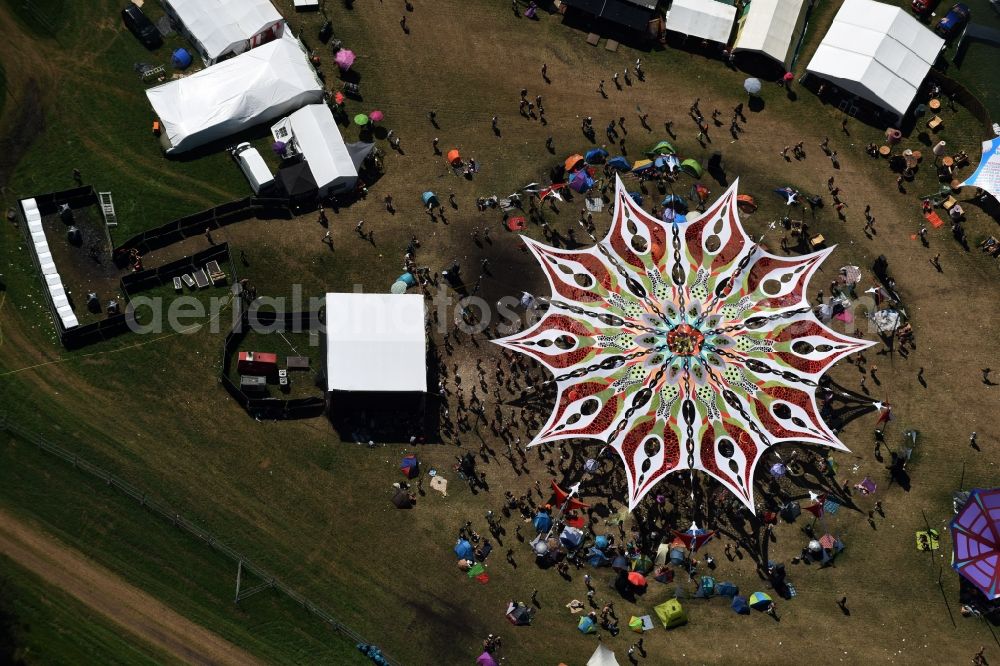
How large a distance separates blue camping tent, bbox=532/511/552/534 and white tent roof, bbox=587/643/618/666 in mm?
8084

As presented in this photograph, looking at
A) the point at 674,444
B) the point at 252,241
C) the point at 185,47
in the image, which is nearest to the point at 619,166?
the point at 674,444

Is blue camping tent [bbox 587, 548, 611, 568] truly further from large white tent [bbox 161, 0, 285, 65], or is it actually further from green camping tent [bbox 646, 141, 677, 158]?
large white tent [bbox 161, 0, 285, 65]

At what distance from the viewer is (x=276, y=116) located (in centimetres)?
8125

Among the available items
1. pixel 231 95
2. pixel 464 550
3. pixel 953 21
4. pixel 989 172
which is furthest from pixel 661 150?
pixel 464 550

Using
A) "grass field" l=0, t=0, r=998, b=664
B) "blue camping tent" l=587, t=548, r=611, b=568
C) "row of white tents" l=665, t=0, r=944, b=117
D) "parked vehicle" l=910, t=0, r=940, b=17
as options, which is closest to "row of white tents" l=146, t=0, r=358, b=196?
"grass field" l=0, t=0, r=998, b=664

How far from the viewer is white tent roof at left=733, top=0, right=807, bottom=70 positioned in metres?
84.8

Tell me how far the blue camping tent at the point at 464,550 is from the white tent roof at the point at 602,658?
9.82m

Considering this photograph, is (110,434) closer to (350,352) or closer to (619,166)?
(350,352)

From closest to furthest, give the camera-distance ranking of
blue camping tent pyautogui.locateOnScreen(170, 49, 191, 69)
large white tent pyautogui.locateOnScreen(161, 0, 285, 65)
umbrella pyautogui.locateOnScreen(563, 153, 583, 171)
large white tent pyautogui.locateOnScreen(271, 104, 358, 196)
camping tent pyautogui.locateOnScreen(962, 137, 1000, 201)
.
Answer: large white tent pyautogui.locateOnScreen(271, 104, 358, 196)
large white tent pyautogui.locateOnScreen(161, 0, 285, 65)
blue camping tent pyautogui.locateOnScreen(170, 49, 191, 69)
umbrella pyautogui.locateOnScreen(563, 153, 583, 171)
camping tent pyautogui.locateOnScreen(962, 137, 1000, 201)

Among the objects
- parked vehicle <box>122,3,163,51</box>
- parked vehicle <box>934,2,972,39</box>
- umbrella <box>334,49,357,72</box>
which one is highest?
parked vehicle <box>934,2,972,39</box>

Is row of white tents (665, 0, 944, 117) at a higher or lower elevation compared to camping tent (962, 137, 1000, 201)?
higher

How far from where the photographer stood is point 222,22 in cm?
8138

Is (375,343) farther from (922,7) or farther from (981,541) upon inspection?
(922,7)

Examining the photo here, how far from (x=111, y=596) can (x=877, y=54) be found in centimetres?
6354
